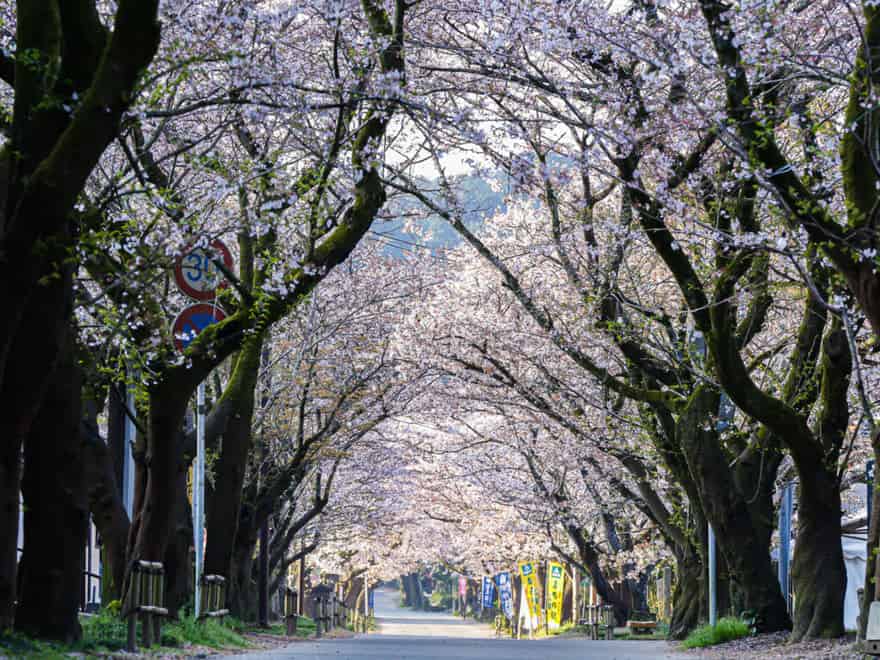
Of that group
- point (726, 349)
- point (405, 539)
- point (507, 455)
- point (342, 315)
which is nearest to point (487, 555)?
point (405, 539)

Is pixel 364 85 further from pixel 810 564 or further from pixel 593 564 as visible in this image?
pixel 593 564

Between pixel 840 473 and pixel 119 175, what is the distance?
28.6 ft

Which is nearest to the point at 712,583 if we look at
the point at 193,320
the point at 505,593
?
the point at 193,320

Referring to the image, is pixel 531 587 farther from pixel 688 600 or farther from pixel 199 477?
pixel 199 477

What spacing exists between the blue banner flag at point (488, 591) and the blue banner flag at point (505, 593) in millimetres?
5654

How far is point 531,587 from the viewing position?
4572 cm

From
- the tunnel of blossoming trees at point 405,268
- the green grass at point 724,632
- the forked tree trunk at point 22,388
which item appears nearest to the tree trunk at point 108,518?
the tunnel of blossoming trees at point 405,268

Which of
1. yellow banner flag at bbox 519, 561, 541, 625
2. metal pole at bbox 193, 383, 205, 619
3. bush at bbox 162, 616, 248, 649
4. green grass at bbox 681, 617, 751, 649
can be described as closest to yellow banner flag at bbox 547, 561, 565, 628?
yellow banner flag at bbox 519, 561, 541, 625

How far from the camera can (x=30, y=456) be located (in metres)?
9.77

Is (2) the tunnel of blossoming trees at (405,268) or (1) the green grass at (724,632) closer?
(2) the tunnel of blossoming trees at (405,268)

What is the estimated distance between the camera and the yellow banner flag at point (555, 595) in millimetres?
41625

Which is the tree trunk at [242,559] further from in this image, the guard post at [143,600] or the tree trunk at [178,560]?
the guard post at [143,600]

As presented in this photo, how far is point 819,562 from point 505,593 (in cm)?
3984

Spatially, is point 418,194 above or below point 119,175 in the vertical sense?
above
